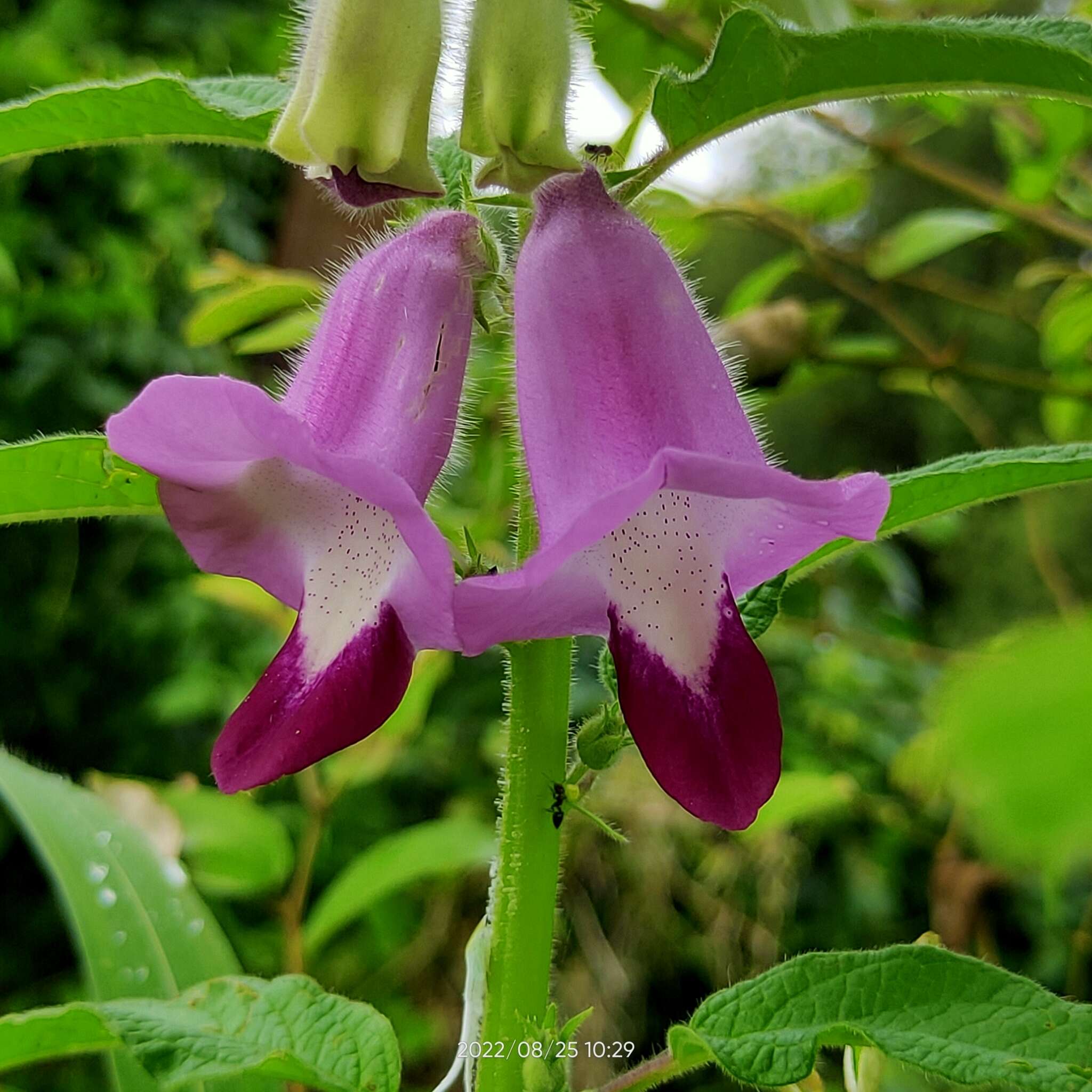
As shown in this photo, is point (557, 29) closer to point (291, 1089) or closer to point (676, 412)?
point (676, 412)

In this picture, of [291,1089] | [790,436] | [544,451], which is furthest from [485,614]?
[790,436]

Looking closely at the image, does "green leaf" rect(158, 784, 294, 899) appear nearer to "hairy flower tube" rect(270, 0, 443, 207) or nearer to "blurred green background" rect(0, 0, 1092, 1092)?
"blurred green background" rect(0, 0, 1092, 1092)

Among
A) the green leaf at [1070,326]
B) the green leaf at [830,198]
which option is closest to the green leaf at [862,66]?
the green leaf at [1070,326]

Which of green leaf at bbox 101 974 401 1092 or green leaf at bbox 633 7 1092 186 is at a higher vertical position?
green leaf at bbox 633 7 1092 186

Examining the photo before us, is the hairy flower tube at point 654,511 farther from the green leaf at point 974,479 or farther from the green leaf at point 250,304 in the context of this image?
the green leaf at point 250,304

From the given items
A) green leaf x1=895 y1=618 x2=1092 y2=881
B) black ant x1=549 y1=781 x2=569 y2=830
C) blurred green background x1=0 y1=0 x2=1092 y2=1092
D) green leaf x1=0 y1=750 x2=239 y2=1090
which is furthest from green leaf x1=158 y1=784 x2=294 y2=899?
green leaf x1=895 y1=618 x2=1092 y2=881

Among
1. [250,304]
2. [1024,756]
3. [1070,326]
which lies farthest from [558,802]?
[1070,326]

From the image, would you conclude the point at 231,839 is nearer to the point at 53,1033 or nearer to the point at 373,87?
the point at 53,1033
